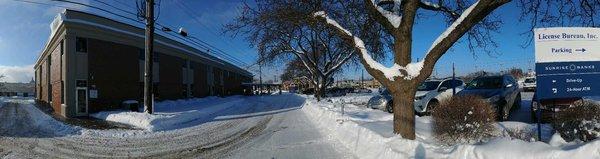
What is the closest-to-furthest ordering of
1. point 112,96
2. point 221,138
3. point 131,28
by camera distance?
point 221,138 → point 112,96 → point 131,28

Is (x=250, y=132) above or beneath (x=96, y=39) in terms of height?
beneath

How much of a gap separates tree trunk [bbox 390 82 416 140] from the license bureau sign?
227 cm

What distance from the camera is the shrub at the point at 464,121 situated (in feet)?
29.9

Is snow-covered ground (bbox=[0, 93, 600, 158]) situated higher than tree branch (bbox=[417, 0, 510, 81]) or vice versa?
tree branch (bbox=[417, 0, 510, 81])

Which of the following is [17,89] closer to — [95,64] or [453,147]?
[95,64]

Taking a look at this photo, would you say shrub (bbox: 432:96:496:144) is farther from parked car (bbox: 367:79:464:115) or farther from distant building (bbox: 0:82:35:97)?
distant building (bbox: 0:82:35:97)

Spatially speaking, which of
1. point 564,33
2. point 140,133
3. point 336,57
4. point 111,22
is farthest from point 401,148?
point 336,57

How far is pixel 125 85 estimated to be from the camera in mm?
32906

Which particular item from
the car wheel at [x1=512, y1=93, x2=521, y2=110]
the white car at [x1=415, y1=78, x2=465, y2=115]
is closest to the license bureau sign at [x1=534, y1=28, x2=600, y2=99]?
the car wheel at [x1=512, y1=93, x2=521, y2=110]

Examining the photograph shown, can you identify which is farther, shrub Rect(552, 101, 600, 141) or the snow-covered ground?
shrub Rect(552, 101, 600, 141)

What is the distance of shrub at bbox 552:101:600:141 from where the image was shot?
7793 millimetres

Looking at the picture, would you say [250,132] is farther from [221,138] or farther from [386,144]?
[386,144]

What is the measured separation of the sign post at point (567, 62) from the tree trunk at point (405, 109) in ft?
7.39

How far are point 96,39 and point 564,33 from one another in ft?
90.7
